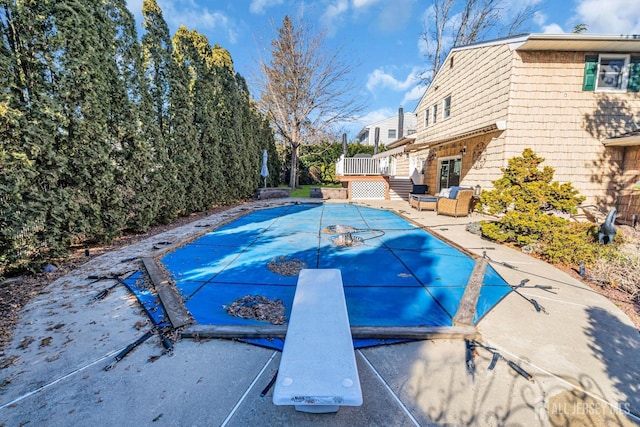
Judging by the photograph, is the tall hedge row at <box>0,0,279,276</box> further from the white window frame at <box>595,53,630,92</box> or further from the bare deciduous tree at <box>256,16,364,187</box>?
the white window frame at <box>595,53,630,92</box>

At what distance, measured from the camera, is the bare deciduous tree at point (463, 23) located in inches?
718

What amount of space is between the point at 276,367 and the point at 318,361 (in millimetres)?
481

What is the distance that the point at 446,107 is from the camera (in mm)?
12508

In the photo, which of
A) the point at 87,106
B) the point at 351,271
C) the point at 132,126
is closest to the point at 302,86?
the point at 132,126

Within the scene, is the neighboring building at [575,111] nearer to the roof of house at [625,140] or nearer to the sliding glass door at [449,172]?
the roof of house at [625,140]

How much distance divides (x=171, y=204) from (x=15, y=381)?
6.14 m

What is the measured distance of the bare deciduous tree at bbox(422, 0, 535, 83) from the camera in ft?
59.8

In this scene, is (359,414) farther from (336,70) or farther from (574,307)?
(336,70)

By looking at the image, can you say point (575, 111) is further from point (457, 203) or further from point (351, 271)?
point (351, 271)

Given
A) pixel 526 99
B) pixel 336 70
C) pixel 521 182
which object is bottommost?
pixel 521 182

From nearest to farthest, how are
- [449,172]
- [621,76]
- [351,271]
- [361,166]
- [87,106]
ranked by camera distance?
[351,271] → [87,106] → [621,76] → [449,172] → [361,166]

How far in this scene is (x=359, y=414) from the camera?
177 centimetres

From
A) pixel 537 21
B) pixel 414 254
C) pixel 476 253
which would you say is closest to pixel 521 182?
pixel 476 253

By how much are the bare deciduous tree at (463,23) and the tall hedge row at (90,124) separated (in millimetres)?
18435
